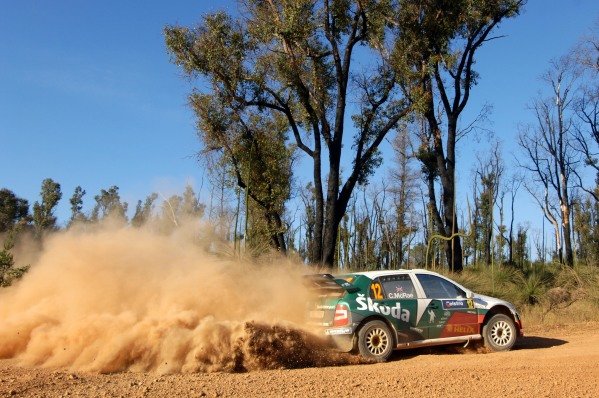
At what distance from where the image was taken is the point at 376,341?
395 inches

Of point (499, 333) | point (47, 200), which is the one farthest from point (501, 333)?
point (47, 200)

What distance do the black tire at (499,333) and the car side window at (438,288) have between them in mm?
760

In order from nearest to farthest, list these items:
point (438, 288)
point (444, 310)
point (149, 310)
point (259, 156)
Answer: point (149, 310) → point (444, 310) → point (438, 288) → point (259, 156)

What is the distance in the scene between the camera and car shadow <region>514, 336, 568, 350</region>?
12.2 metres

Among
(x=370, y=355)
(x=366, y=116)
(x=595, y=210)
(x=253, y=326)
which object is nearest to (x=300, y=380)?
(x=253, y=326)

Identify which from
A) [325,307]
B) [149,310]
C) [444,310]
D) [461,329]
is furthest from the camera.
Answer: [461,329]

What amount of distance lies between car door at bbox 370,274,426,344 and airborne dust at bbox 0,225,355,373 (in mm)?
1191

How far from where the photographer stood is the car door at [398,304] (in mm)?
10273

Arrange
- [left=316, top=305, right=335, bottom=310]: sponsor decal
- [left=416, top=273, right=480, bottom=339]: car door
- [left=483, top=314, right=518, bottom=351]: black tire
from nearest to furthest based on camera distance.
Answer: [left=316, top=305, right=335, bottom=310]: sponsor decal
[left=416, top=273, right=480, bottom=339]: car door
[left=483, top=314, right=518, bottom=351]: black tire

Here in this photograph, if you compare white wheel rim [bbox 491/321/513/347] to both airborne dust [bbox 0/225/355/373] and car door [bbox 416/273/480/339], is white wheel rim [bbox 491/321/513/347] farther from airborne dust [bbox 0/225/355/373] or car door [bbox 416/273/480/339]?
airborne dust [bbox 0/225/355/373]

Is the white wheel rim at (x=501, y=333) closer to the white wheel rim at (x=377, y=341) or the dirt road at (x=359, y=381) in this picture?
the dirt road at (x=359, y=381)

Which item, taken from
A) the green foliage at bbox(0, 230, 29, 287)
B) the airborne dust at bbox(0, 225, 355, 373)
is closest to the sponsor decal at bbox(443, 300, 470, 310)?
the airborne dust at bbox(0, 225, 355, 373)

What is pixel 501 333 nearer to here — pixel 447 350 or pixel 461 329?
pixel 461 329

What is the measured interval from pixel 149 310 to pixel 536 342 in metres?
8.51
